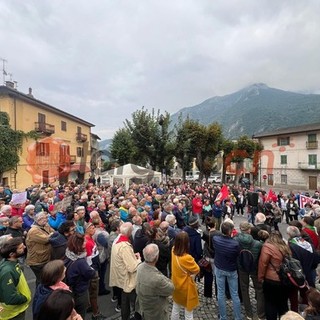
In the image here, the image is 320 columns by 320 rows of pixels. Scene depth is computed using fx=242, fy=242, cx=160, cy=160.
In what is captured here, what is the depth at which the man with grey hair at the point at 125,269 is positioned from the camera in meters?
4.04

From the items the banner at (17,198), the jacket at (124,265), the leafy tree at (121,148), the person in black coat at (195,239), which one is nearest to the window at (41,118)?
the leafy tree at (121,148)

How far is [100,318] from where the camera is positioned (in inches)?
172

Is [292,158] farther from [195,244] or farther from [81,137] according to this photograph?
[195,244]

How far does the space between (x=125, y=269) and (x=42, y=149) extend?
2581cm

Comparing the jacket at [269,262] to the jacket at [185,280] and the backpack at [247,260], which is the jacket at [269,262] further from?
the jacket at [185,280]

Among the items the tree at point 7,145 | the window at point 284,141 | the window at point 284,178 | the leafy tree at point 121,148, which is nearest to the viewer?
the tree at point 7,145

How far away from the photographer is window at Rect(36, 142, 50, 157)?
26.0m

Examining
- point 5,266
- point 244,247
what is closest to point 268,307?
point 244,247

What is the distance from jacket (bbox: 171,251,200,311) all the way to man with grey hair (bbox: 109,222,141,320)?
69 centimetres

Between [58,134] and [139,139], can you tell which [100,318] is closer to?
[139,139]

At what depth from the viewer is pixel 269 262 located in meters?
3.90

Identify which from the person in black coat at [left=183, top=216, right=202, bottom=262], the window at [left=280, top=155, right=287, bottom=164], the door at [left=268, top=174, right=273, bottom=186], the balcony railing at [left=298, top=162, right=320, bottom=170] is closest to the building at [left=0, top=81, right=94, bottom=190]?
the person in black coat at [left=183, top=216, right=202, bottom=262]

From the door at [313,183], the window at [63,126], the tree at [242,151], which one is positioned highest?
the window at [63,126]

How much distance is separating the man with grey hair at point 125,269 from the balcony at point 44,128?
81.8 ft
